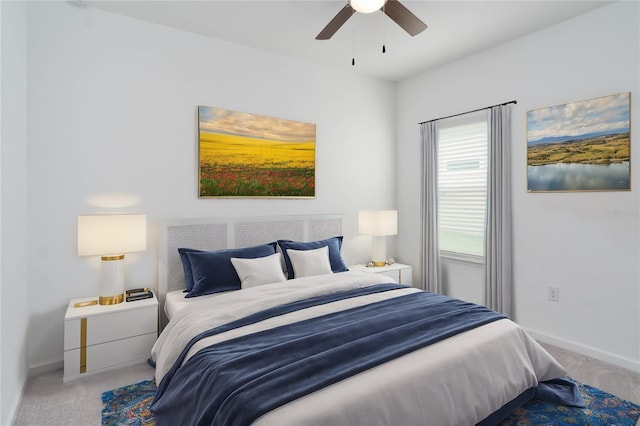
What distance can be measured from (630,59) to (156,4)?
11.9ft

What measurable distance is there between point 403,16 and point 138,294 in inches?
109

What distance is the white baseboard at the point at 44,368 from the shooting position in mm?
2535

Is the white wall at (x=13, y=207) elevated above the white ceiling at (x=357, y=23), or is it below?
below

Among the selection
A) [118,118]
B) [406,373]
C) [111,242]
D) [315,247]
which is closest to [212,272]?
[111,242]

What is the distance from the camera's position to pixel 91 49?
2727 millimetres

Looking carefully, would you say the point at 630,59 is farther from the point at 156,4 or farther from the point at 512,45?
the point at 156,4

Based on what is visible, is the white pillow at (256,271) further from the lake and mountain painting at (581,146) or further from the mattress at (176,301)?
the lake and mountain painting at (581,146)

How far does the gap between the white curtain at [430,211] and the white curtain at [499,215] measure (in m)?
0.62

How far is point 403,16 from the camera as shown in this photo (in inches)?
89.4

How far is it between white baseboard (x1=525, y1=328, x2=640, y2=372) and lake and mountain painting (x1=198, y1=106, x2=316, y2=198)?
2583 mm

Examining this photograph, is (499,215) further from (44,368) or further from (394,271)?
(44,368)

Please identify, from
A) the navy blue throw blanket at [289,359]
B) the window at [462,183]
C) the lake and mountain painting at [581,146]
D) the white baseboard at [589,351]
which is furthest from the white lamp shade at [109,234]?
the white baseboard at [589,351]

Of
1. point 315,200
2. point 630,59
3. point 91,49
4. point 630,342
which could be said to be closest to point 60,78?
point 91,49

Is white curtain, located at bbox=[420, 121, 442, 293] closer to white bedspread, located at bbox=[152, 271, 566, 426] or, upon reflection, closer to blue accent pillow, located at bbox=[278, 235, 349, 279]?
blue accent pillow, located at bbox=[278, 235, 349, 279]
